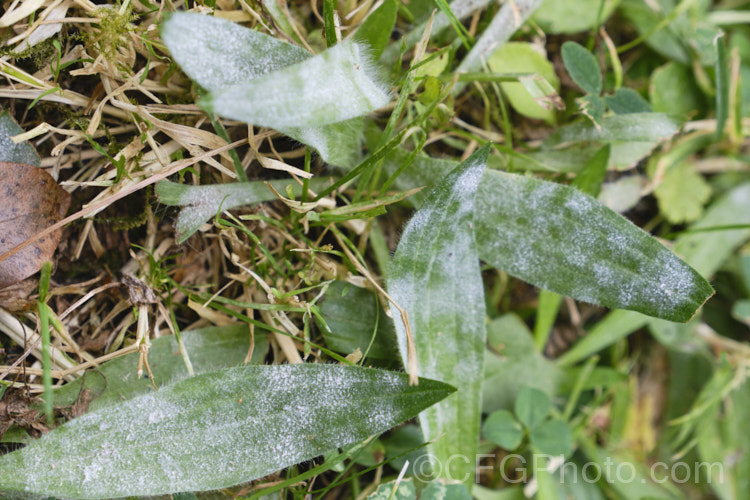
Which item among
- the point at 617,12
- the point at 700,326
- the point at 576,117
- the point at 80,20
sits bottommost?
the point at 700,326

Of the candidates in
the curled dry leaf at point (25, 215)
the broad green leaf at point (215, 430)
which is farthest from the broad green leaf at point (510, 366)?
the curled dry leaf at point (25, 215)

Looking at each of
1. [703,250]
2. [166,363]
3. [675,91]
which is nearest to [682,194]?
[703,250]

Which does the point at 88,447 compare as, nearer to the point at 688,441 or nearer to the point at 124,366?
the point at 124,366

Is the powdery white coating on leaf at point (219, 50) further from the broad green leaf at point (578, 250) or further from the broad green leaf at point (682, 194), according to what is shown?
the broad green leaf at point (682, 194)

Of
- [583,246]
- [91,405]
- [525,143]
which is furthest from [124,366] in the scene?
[525,143]

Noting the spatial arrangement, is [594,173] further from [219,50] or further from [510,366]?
[219,50]

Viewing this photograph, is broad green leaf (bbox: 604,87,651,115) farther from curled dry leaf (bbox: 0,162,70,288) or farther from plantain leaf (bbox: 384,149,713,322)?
curled dry leaf (bbox: 0,162,70,288)

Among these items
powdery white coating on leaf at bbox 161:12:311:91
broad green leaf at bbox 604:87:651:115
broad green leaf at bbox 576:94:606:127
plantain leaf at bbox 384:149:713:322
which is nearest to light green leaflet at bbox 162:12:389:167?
powdery white coating on leaf at bbox 161:12:311:91
